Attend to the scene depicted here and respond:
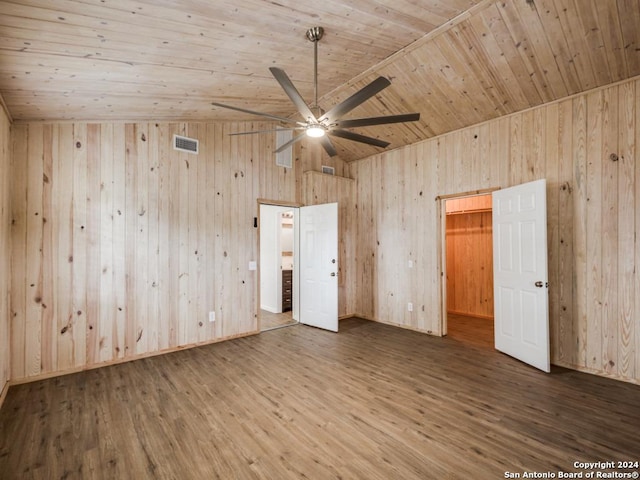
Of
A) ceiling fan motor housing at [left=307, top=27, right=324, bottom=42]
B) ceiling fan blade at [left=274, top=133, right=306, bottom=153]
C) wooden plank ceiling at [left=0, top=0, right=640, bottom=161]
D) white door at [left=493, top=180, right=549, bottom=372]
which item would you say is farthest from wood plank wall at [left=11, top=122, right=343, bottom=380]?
white door at [left=493, top=180, right=549, bottom=372]

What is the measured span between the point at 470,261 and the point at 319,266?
3158 mm

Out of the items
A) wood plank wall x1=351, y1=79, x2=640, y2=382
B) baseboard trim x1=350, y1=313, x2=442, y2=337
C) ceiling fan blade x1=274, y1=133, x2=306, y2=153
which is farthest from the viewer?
baseboard trim x1=350, y1=313, x2=442, y2=337

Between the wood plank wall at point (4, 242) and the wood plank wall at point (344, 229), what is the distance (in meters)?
3.93

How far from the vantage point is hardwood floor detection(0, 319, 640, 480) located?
1.95 metres

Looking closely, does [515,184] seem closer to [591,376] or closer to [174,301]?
[591,376]

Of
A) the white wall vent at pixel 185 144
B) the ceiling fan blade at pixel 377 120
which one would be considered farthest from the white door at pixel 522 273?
the white wall vent at pixel 185 144

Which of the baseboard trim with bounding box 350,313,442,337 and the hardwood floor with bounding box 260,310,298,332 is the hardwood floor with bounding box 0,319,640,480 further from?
the hardwood floor with bounding box 260,310,298,332

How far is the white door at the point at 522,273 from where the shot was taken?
10.9ft

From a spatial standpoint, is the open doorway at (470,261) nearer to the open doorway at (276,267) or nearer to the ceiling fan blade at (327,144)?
the open doorway at (276,267)

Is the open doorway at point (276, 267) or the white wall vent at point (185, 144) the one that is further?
the open doorway at point (276, 267)

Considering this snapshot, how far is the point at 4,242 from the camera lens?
2.86 m

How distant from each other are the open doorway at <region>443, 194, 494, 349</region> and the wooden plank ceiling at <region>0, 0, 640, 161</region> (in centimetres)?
239

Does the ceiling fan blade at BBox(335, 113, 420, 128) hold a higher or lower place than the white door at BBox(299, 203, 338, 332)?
higher

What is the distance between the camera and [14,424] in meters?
2.41
